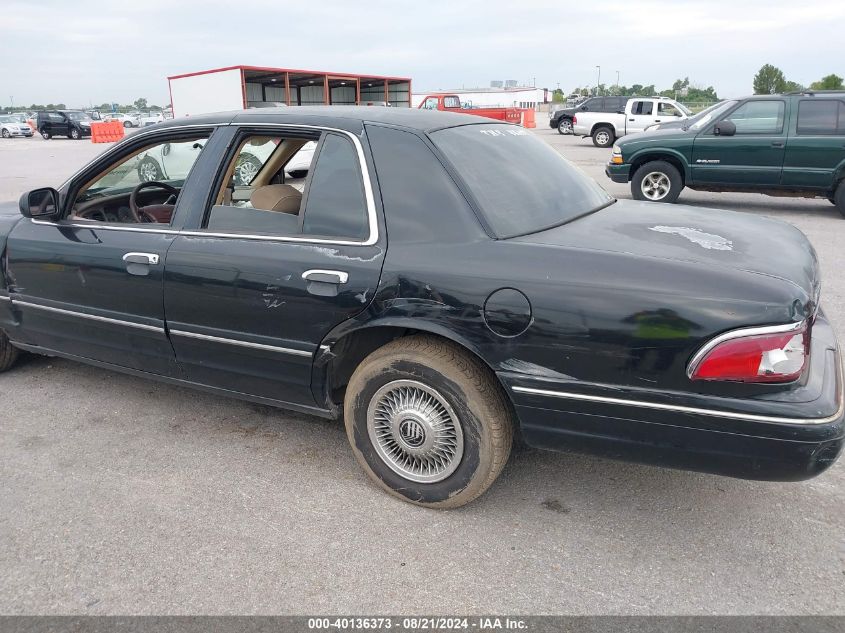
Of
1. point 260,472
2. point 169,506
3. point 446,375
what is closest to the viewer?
point 446,375

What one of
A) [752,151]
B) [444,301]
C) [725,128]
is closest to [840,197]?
[752,151]

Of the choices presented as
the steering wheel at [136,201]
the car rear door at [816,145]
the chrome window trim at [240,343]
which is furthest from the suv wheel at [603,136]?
the chrome window trim at [240,343]

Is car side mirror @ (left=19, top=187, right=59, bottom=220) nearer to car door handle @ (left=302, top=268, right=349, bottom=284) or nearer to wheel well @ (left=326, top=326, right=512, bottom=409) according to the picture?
car door handle @ (left=302, top=268, right=349, bottom=284)

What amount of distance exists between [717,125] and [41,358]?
919cm

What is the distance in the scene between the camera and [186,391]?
4.08 meters

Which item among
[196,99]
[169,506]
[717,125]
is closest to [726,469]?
[169,506]

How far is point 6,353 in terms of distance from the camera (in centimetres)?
428

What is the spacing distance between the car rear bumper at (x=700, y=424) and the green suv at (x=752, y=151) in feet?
26.2

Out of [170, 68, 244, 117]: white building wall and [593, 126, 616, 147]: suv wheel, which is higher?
[170, 68, 244, 117]: white building wall

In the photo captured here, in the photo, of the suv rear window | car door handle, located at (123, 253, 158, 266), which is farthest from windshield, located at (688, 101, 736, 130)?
car door handle, located at (123, 253, 158, 266)

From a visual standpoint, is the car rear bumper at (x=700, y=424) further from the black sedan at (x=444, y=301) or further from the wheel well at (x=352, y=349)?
the wheel well at (x=352, y=349)

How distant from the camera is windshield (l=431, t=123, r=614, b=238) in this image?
2805 millimetres

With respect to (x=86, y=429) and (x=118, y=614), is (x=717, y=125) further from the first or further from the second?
(x=118, y=614)

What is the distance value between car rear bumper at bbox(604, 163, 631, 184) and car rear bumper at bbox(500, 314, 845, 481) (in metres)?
8.18
